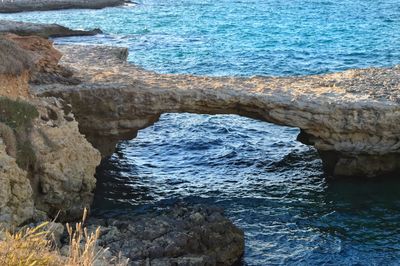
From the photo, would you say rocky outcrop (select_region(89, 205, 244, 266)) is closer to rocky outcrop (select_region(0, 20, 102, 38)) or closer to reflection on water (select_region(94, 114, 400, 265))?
reflection on water (select_region(94, 114, 400, 265))

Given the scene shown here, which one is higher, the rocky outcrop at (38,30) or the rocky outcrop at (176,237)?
the rocky outcrop at (38,30)

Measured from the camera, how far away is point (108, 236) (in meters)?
17.0

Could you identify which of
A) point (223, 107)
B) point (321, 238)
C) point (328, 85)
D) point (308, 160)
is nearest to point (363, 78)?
point (328, 85)

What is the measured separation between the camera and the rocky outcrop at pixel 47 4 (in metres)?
78.7

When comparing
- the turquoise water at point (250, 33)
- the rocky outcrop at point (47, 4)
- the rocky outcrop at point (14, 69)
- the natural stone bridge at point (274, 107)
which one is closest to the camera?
the rocky outcrop at point (14, 69)

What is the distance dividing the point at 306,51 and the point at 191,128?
21.3 meters

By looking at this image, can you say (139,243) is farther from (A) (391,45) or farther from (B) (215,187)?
(A) (391,45)

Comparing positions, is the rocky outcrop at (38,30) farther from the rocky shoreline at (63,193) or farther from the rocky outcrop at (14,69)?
the rocky shoreline at (63,193)

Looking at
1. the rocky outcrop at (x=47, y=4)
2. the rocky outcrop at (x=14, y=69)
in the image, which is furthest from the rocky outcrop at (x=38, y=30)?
the rocky outcrop at (x=14, y=69)

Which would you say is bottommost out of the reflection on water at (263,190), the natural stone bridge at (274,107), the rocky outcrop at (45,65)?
the reflection on water at (263,190)

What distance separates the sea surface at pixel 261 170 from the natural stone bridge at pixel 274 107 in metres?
1.29

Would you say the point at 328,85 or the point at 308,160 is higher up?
the point at 328,85

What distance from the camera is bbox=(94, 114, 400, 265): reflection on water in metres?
19.4

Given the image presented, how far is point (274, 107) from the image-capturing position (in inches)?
921
